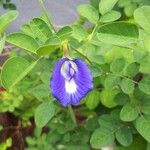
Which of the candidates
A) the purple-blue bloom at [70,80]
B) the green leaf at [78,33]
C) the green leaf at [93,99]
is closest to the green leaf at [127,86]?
the green leaf at [78,33]

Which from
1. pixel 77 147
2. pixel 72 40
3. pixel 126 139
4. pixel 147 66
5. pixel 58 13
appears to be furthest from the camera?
pixel 58 13

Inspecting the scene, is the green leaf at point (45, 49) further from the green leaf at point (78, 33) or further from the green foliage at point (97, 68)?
the green leaf at point (78, 33)

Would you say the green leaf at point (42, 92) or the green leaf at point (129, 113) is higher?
the green leaf at point (42, 92)

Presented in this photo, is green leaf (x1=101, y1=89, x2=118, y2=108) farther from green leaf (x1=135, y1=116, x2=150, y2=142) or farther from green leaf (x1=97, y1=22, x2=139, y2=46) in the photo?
green leaf (x1=97, y1=22, x2=139, y2=46)

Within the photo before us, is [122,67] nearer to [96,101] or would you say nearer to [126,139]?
[126,139]

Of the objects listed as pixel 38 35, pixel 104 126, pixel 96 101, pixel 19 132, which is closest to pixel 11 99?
pixel 19 132
